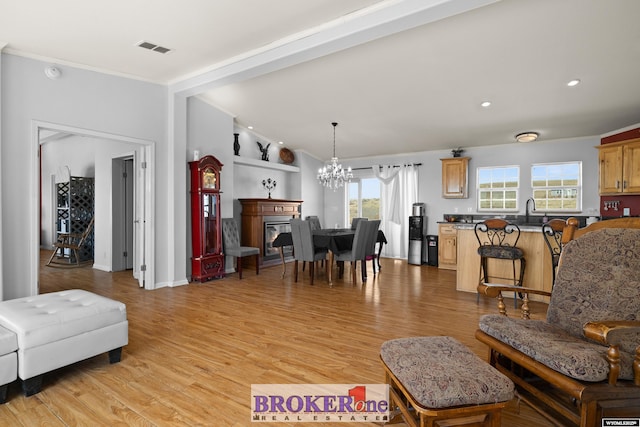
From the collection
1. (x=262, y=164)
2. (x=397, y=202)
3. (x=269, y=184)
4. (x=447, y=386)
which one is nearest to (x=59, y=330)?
(x=447, y=386)

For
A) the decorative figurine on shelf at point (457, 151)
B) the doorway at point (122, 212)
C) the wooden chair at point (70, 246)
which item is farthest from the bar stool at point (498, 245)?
the wooden chair at point (70, 246)

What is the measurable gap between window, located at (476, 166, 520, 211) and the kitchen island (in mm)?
2437

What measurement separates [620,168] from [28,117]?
8.00 m

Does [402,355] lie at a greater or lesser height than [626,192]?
lesser

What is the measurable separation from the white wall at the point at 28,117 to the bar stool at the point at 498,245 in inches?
195

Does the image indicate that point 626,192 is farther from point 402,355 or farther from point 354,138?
point 402,355

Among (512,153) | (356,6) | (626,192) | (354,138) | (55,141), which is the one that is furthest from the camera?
(55,141)

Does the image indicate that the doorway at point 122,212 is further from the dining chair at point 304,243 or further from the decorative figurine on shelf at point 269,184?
the dining chair at point 304,243

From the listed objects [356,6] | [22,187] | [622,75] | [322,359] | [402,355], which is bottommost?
[322,359]

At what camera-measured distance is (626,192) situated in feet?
17.2

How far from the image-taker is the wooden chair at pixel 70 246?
22.6 ft

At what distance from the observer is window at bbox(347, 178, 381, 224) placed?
335 inches

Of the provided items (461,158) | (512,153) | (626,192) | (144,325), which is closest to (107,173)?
(144,325)

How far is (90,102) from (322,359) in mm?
4121
